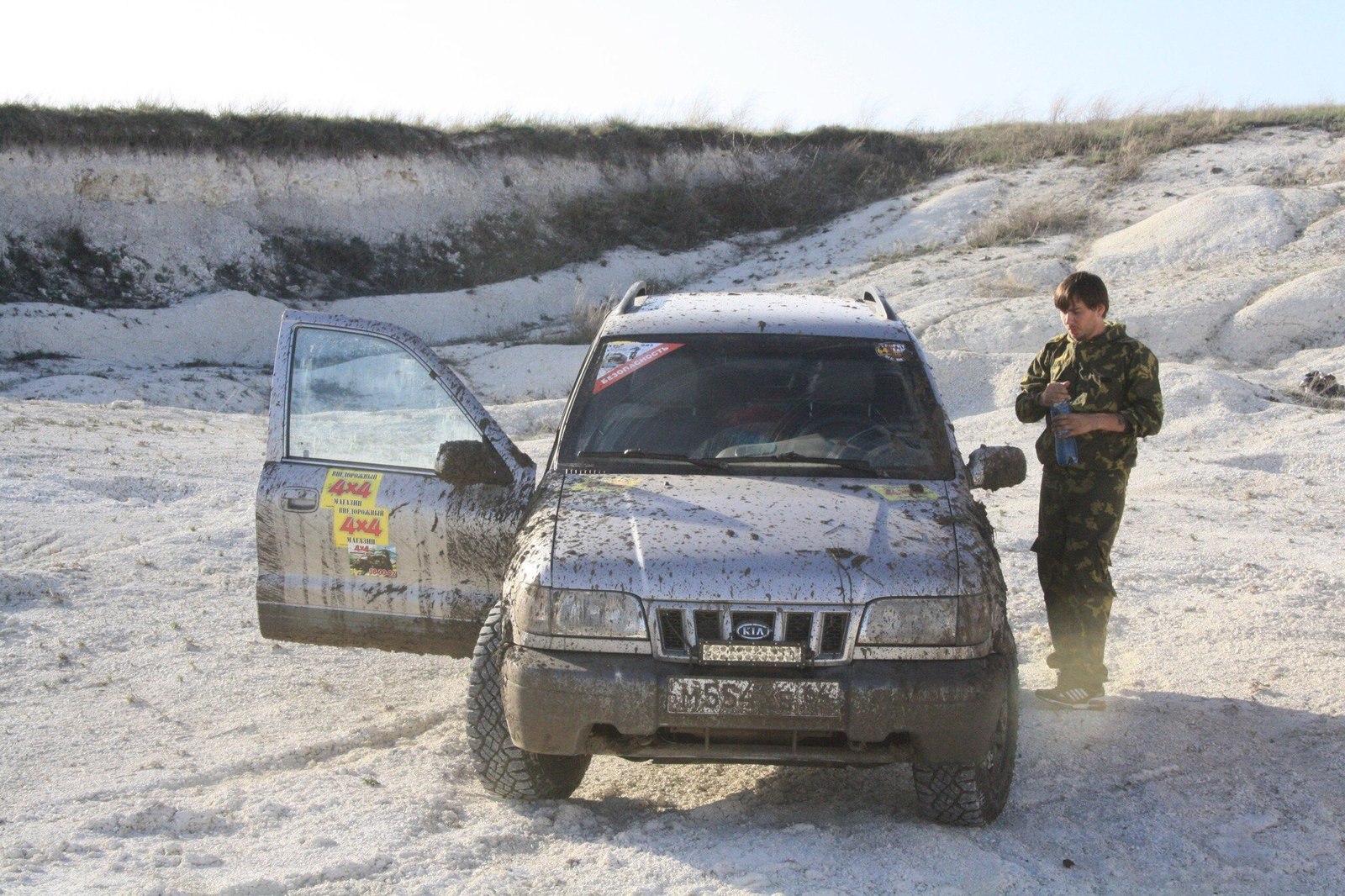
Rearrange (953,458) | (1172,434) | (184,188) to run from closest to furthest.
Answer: (953,458) → (1172,434) → (184,188)

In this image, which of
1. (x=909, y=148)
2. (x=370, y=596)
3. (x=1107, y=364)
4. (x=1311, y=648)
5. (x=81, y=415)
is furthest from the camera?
(x=909, y=148)

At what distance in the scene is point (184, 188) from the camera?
24.8 m

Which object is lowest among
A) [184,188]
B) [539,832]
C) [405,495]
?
[539,832]

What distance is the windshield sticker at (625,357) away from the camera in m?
4.95

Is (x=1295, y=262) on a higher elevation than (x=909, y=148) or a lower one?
lower

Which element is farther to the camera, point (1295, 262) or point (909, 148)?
point (909, 148)

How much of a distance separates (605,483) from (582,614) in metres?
0.69

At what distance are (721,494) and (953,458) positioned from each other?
948 mm

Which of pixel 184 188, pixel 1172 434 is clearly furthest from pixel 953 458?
pixel 184 188

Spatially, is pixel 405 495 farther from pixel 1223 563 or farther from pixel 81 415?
pixel 81 415

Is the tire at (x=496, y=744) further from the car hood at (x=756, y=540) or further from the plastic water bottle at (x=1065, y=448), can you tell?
the plastic water bottle at (x=1065, y=448)

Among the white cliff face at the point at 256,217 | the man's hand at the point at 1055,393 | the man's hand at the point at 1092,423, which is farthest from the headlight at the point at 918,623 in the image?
the white cliff face at the point at 256,217

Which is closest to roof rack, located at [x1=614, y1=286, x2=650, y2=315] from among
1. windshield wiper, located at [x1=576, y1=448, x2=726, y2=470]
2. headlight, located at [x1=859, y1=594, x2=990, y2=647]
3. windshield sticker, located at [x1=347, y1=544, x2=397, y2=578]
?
windshield wiper, located at [x1=576, y1=448, x2=726, y2=470]

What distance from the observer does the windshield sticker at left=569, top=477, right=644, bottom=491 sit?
4.46 meters
